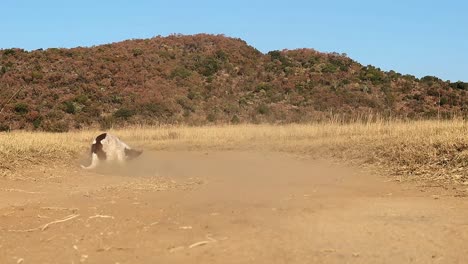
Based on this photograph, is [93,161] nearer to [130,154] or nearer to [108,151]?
[108,151]

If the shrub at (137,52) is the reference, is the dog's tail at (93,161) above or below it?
below

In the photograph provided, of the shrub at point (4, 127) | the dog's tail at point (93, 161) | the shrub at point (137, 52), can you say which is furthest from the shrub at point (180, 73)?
the dog's tail at point (93, 161)

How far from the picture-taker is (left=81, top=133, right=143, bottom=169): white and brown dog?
1147cm

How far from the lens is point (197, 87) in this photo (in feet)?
135

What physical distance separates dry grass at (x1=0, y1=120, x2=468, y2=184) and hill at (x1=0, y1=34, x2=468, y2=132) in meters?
11.6

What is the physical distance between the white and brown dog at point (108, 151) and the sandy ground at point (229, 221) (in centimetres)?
245

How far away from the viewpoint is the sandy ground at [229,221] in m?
4.15

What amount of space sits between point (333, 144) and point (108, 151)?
6.09 meters

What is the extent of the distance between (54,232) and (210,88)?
121ft

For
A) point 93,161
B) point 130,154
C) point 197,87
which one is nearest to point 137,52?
point 197,87

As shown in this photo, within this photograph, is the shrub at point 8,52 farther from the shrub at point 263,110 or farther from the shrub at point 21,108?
the shrub at point 263,110

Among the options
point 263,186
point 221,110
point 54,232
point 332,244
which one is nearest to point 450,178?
point 263,186

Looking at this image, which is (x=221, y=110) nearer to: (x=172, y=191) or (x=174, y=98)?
(x=174, y=98)

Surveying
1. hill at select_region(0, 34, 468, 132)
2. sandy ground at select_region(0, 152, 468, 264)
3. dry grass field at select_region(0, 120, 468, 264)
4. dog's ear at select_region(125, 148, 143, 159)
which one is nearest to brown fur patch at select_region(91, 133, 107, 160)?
dry grass field at select_region(0, 120, 468, 264)
